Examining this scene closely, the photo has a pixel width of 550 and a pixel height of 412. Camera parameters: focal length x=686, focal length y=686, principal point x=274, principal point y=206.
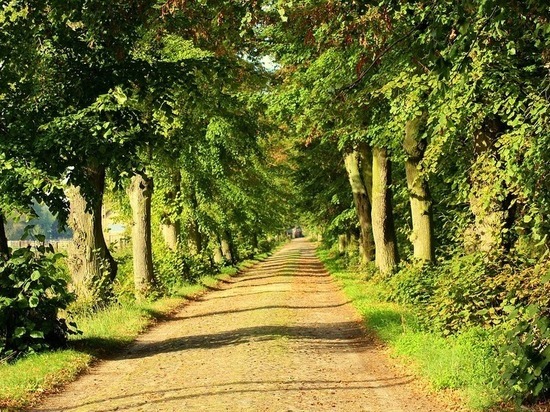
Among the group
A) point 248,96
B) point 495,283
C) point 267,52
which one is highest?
point 267,52

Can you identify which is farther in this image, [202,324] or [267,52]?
[267,52]

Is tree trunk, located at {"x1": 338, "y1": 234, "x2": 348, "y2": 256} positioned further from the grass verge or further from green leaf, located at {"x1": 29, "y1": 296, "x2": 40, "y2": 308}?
green leaf, located at {"x1": 29, "y1": 296, "x2": 40, "y2": 308}

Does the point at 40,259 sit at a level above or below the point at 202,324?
above

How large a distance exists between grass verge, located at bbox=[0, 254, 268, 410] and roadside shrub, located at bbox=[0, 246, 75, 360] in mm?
339

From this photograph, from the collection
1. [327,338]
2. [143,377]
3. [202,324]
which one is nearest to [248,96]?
[202,324]

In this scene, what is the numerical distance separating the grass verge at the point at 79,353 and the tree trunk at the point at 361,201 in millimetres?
10673

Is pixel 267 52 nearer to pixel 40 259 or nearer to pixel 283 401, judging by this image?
pixel 40 259

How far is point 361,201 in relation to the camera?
28.5 metres

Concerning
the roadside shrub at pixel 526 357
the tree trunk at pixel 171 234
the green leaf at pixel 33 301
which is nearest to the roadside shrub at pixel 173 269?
the tree trunk at pixel 171 234

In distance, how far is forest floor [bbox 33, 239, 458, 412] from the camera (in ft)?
28.0

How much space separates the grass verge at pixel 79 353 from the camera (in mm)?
9211

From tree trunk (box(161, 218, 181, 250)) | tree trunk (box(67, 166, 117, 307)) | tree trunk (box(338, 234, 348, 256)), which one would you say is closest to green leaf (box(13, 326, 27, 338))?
tree trunk (box(67, 166, 117, 307))

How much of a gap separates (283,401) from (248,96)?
15.1 meters

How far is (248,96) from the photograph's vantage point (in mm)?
22234
